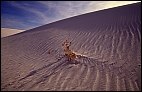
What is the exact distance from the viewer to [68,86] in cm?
597

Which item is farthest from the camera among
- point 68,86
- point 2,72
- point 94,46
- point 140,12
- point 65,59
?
point 140,12

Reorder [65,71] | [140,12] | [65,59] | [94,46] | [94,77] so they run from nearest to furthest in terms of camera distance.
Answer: [94,77] < [65,71] < [65,59] < [94,46] < [140,12]

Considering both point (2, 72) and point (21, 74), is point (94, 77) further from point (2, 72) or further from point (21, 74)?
point (2, 72)

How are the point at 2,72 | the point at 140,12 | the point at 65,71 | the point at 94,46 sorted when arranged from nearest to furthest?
the point at 65,71 → the point at 2,72 → the point at 94,46 → the point at 140,12

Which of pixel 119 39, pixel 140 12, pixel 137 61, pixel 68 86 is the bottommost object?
pixel 68 86

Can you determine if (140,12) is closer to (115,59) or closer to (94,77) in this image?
(115,59)

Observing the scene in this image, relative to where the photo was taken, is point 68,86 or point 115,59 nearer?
point 68,86

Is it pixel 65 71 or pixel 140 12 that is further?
pixel 140 12

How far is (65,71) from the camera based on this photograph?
722 centimetres

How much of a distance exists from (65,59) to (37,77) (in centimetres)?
201

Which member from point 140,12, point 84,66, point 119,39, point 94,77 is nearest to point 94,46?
point 119,39

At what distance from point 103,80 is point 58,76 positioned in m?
1.59

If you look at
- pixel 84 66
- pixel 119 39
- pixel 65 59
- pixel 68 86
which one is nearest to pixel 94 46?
pixel 119 39

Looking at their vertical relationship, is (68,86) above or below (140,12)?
below
